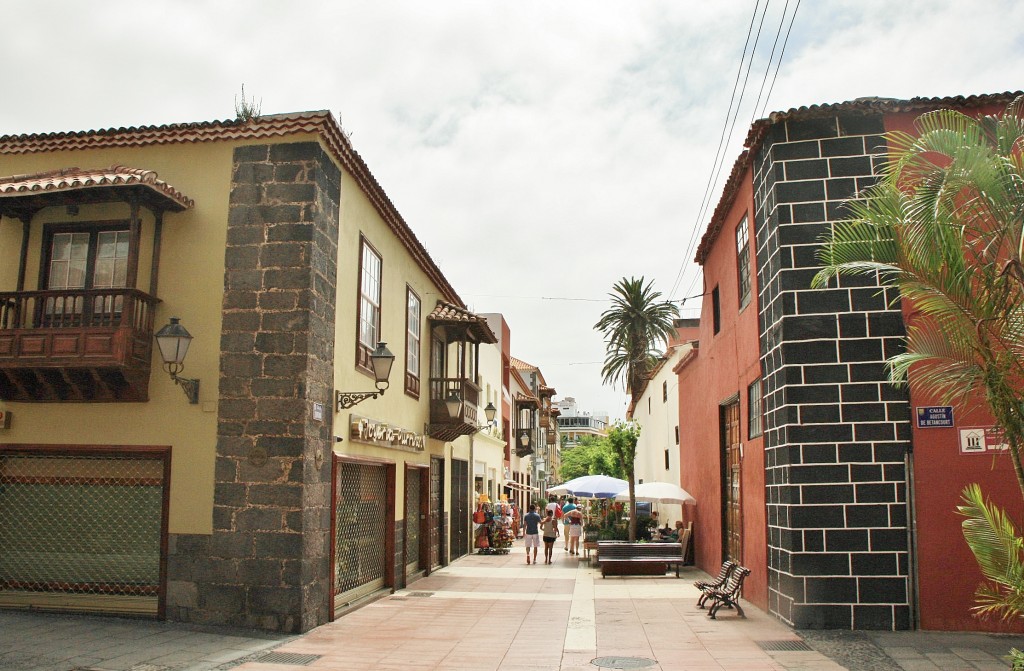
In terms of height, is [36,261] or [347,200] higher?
[347,200]

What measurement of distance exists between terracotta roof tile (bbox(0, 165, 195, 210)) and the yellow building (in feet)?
0.11

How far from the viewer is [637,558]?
56.7ft

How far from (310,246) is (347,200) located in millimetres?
1686

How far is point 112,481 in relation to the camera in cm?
1047

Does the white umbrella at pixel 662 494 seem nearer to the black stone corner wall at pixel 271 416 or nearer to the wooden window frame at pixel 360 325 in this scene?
the wooden window frame at pixel 360 325

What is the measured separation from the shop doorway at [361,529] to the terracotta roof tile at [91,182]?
A: 389 centimetres

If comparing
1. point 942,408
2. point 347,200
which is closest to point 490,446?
point 347,200

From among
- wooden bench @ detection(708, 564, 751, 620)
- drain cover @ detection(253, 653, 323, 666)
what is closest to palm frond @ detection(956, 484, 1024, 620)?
wooden bench @ detection(708, 564, 751, 620)

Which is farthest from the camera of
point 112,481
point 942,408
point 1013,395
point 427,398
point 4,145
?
point 427,398

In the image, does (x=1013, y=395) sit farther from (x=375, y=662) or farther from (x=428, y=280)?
(x=428, y=280)

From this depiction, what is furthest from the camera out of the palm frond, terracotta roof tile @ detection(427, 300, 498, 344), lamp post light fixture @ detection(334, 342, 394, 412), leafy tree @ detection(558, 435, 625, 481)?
leafy tree @ detection(558, 435, 625, 481)

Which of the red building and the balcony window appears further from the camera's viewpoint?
the balcony window

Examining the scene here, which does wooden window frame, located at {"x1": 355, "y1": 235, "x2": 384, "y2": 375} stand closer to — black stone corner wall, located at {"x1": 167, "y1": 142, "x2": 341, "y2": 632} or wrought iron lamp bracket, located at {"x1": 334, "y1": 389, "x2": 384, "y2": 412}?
wrought iron lamp bracket, located at {"x1": 334, "y1": 389, "x2": 384, "y2": 412}

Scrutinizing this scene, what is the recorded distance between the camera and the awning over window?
380 inches
